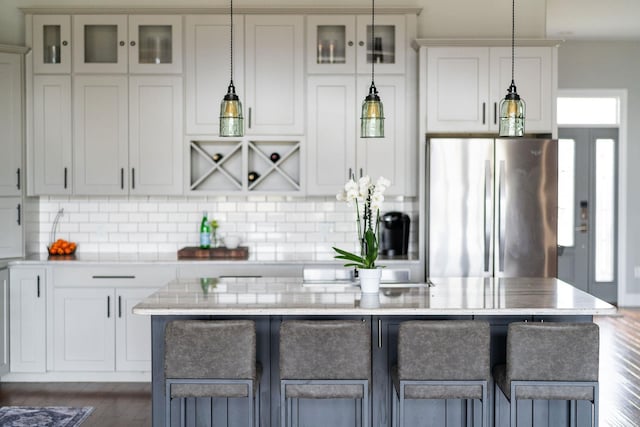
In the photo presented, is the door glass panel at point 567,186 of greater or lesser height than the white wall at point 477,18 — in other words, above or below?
below

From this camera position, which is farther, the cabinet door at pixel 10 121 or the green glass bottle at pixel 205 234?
the green glass bottle at pixel 205 234

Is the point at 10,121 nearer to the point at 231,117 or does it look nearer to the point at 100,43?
the point at 100,43

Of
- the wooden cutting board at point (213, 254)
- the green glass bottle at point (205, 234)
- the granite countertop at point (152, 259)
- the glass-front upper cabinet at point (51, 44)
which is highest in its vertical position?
the glass-front upper cabinet at point (51, 44)

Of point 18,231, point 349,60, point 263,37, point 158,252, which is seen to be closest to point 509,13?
point 349,60

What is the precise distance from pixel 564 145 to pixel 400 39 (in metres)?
3.89

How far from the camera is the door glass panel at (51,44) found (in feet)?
18.9

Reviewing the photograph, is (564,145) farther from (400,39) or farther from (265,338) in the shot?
(265,338)

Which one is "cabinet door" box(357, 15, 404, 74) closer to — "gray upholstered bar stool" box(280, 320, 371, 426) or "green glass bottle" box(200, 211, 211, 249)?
"green glass bottle" box(200, 211, 211, 249)

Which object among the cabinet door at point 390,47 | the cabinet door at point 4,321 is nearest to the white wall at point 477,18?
the cabinet door at point 390,47

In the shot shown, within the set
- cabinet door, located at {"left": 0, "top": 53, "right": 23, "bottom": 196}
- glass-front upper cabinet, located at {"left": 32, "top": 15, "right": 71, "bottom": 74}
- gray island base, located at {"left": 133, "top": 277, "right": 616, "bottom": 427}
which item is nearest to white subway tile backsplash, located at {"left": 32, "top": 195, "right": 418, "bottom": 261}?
cabinet door, located at {"left": 0, "top": 53, "right": 23, "bottom": 196}

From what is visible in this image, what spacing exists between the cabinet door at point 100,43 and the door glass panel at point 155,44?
13 centimetres

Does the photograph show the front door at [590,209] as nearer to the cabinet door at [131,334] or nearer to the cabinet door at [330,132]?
the cabinet door at [330,132]

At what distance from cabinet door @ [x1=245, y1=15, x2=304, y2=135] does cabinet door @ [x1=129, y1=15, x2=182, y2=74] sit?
54 centimetres

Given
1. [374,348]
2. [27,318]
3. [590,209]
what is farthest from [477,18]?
[27,318]
